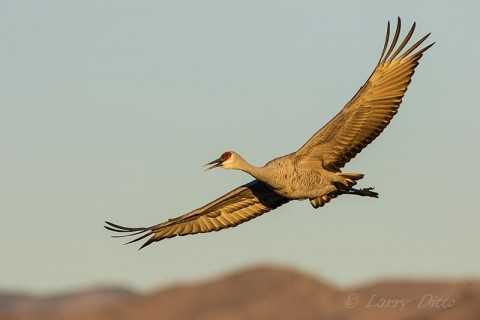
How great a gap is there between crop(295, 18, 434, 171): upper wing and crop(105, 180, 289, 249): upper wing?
2148 mm

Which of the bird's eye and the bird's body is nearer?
the bird's body

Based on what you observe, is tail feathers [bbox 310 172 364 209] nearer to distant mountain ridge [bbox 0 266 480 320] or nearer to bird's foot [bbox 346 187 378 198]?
bird's foot [bbox 346 187 378 198]

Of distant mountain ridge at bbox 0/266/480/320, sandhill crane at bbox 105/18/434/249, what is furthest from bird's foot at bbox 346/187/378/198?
distant mountain ridge at bbox 0/266/480/320

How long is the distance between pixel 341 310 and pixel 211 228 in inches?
5636

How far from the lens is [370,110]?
32.5 metres

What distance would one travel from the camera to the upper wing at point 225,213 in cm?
3444

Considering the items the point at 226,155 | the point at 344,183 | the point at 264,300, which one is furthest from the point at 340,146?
the point at 264,300

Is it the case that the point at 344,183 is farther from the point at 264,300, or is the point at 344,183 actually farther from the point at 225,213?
the point at 264,300

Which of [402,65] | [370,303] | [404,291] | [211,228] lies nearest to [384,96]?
[402,65]

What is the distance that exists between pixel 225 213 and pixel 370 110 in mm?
4964

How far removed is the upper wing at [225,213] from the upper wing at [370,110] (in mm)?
2148

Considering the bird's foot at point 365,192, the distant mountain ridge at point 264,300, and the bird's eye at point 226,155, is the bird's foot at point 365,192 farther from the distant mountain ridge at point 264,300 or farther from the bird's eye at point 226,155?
the distant mountain ridge at point 264,300

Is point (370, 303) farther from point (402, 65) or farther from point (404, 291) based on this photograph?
point (402, 65)

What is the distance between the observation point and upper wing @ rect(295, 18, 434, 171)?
3219 cm
